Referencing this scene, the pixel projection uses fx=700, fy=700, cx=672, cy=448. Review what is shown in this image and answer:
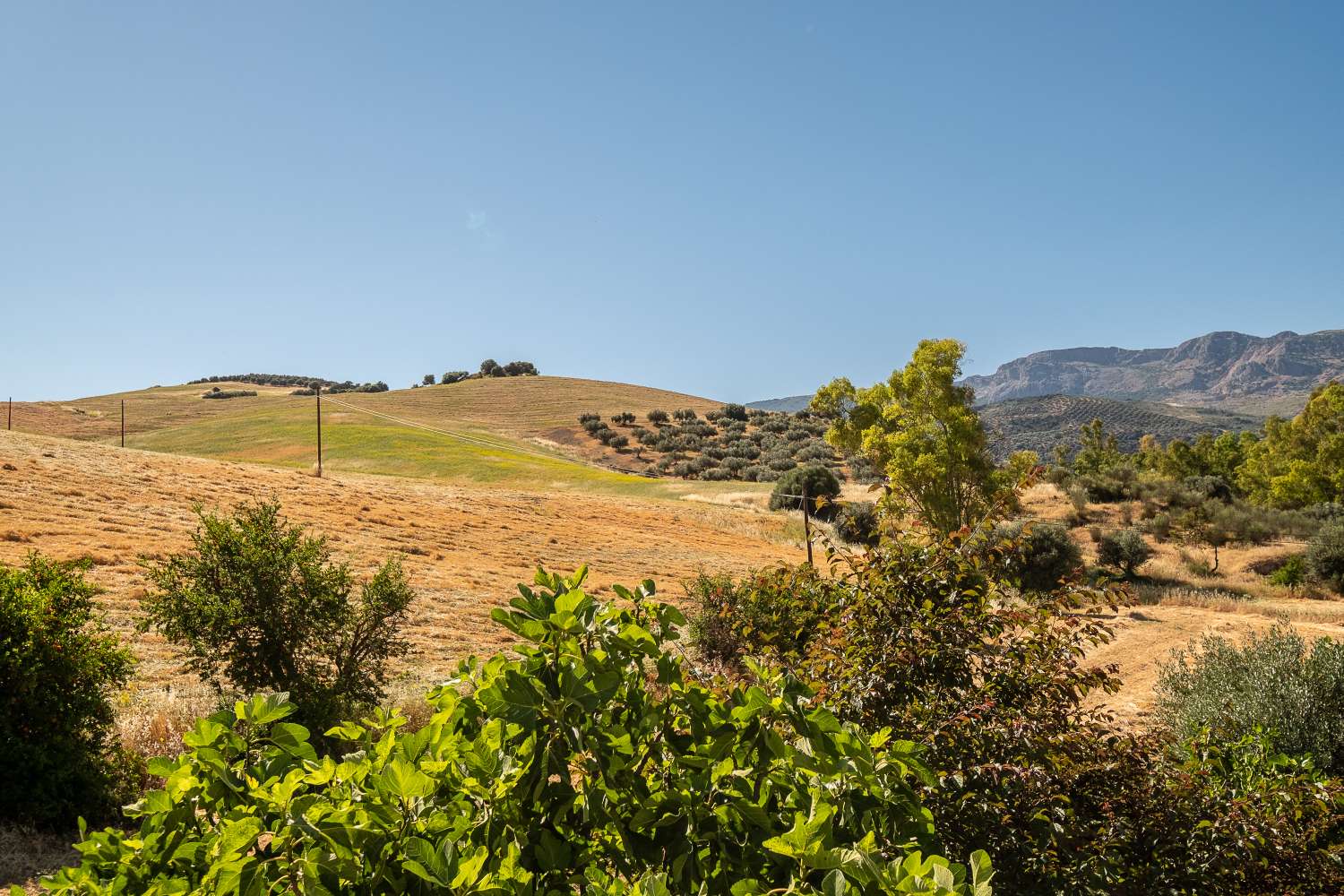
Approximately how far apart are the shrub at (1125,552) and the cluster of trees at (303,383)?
366ft

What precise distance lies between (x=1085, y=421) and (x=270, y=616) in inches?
6975

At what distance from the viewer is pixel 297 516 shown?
2584 cm

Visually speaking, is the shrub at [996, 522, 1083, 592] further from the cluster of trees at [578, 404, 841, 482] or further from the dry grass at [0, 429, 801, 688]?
the cluster of trees at [578, 404, 841, 482]

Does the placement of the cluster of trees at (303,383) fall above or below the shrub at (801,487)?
above

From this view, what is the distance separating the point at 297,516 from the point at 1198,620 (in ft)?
93.3

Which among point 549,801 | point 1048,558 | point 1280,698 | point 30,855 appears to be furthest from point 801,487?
point 549,801

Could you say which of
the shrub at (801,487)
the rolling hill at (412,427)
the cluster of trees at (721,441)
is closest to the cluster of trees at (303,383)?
the rolling hill at (412,427)

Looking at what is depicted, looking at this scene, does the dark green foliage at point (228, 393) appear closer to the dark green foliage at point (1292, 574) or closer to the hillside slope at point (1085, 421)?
the dark green foliage at point (1292, 574)

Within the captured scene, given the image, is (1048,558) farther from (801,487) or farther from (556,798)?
(556,798)

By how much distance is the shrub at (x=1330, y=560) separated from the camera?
2395 cm

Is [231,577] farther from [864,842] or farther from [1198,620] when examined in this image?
[1198,620]

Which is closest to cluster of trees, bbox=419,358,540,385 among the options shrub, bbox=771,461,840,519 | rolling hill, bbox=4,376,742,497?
rolling hill, bbox=4,376,742,497

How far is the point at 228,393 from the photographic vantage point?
112m

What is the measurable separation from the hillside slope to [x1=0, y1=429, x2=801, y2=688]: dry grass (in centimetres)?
12587
